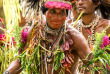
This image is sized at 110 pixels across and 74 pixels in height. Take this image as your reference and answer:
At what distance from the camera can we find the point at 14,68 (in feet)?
8.70

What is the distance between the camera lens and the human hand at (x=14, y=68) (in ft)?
8.64

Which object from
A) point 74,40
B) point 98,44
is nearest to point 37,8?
point 74,40

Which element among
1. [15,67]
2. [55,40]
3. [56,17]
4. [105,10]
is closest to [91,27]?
[105,10]

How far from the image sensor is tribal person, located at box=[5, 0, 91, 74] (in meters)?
2.60

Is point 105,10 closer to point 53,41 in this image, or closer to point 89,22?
point 89,22

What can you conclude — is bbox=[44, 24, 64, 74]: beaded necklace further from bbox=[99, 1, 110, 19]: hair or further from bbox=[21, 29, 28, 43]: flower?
bbox=[99, 1, 110, 19]: hair

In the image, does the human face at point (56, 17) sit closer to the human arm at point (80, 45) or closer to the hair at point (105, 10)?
the human arm at point (80, 45)

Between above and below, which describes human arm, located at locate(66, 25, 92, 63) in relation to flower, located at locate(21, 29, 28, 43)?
below

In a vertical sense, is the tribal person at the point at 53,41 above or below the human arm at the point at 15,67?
above

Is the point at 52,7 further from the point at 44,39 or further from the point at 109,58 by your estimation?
the point at 109,58

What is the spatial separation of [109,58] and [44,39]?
0.64 metres

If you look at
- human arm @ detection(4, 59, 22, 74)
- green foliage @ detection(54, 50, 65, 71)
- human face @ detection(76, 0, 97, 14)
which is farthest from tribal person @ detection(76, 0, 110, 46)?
human arm @ detection(4, 59, 22, 74)

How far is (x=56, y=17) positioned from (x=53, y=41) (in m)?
0.26

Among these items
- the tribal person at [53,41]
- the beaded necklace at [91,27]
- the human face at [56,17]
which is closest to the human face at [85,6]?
the beaded necklace at [91,27]
